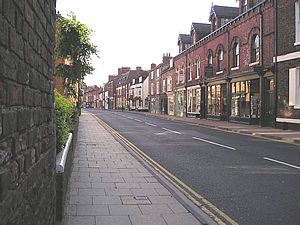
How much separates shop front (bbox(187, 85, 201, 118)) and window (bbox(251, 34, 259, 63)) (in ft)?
36.7

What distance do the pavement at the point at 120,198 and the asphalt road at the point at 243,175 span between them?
30.7 inches

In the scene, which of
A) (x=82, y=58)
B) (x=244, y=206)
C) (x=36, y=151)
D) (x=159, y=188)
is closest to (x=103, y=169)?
(x=159, y=188)

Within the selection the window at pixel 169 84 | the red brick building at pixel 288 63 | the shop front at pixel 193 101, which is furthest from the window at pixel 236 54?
the window at pixel 169 84

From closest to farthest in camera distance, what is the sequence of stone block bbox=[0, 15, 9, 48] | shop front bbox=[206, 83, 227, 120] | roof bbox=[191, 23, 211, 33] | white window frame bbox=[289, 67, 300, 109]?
stone block bbox=[0, 15, 9, 48] → white window frame bbox=[289, 67, 300, 109] → shop front bbox=[206, 83, 227, 120] → roof bbox=[191, 23, 211, 33]

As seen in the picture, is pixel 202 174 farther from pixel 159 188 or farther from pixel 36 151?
pixel 36 151

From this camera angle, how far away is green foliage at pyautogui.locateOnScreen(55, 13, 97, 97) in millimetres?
15773

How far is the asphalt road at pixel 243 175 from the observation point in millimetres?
4680

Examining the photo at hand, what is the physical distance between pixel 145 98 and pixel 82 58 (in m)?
50.4

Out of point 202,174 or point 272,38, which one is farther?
point 272,38

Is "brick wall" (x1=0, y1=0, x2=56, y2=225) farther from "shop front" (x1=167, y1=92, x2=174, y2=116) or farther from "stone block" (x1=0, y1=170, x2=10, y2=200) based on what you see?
"shop front" (x1=167, y1=92, x2=174, y2=116)

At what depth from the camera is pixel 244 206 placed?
16.1ft

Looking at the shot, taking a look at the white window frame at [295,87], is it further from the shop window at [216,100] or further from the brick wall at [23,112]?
the brick wall at [23,112]

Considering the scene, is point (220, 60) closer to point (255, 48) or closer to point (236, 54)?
point (236, 54)

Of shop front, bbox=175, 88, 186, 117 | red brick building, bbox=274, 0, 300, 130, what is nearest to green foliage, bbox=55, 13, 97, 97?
red brick building, bbox=274, 0, 300, 130
